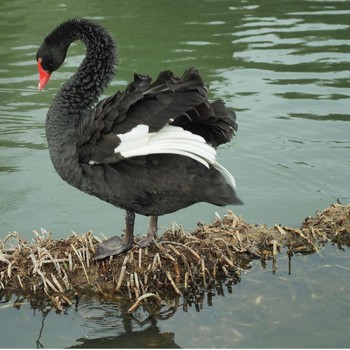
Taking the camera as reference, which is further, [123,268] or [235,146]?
[235,146]

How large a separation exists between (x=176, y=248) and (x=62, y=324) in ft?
2.54

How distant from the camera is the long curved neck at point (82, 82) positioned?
14.3 ft

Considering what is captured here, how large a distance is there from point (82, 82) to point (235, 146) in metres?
2.64

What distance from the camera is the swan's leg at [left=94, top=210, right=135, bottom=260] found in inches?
172

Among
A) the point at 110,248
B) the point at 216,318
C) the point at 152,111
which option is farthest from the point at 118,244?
the point at 152,111

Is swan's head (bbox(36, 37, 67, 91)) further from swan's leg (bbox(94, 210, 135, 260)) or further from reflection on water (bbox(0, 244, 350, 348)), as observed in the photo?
reflection on water (bbox(0, 244, 350, 348))

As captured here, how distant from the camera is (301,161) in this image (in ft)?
21.3

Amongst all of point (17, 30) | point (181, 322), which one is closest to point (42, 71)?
point (181, 322)

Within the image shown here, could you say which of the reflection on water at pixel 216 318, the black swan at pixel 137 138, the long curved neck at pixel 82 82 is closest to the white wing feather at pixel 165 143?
the black swan at pixel 137 138

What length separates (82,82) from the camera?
4.47 metres

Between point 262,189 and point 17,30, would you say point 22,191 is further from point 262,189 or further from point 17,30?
point 17,30

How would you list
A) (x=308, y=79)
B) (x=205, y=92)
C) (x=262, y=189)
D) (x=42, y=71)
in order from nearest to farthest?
(x=205, y=92) → (x=42, y=71) → (x=262, y=189) → (x=308, y=79)

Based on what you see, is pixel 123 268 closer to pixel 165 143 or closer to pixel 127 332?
pixel 127 332

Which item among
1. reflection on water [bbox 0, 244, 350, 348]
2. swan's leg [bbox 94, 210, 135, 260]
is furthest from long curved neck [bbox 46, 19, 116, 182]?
reflection on water [bbox 0, 244, 350, 348]
